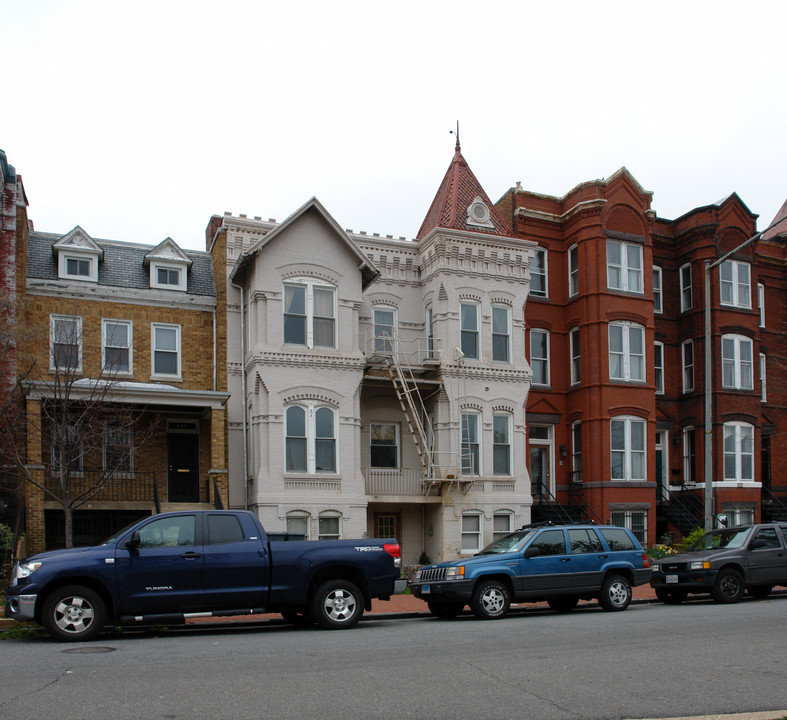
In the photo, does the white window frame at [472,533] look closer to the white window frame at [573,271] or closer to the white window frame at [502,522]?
the white window frame at [502,522]

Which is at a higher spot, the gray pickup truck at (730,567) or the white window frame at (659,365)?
the white window frame at (659,365)

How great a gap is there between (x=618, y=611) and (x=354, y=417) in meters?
9.94

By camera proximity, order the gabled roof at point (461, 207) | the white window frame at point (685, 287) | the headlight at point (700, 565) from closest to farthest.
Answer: the headlight at point (700, 565), the gabled roof at point (461, 207), the white window frame at point (685, 287)

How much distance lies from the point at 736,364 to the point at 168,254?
1893cm

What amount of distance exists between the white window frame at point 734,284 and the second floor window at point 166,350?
18.0m

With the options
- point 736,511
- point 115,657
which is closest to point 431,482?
point 736,511

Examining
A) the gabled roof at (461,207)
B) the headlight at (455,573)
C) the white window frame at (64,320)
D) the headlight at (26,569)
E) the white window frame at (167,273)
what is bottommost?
the headlight at (455,573)

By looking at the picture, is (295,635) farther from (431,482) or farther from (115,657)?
(431,482)

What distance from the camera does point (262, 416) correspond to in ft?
78.2

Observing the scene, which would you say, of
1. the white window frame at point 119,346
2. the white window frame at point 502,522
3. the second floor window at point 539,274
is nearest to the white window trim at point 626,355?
the second floor window at point 539,274

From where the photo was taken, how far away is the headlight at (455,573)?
1545cm

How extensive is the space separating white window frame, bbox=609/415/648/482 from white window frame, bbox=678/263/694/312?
540 centimetres

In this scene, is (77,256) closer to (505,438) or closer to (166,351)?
(166,351)

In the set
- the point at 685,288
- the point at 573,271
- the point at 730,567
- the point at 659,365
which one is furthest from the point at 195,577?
the point at 685,288
